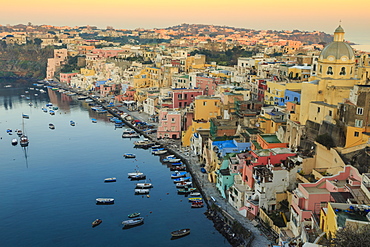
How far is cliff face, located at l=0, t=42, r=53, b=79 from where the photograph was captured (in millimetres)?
61500

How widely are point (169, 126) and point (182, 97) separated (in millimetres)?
3362

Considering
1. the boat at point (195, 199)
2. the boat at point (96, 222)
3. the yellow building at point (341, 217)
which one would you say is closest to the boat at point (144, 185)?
the boat at point (195, 199)

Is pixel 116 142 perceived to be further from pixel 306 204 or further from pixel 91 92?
pixel 91 92

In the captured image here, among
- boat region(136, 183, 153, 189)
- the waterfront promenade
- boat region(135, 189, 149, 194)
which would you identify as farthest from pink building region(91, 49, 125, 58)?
boat region(135, 189, 149, 194)

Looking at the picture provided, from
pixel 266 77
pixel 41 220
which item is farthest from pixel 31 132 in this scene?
pixel 266 77

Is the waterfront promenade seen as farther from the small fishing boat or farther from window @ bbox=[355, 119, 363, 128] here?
window @ bbox=[355, 119, 363, 128]

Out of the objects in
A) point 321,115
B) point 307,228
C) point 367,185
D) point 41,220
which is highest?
point 321,115

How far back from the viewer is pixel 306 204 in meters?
12.3

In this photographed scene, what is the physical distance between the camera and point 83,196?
717 inches

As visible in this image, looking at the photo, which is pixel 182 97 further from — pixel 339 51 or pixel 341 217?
pixel 341 217

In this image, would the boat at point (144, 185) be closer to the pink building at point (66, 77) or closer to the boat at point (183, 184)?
the boat at point (183, 184)

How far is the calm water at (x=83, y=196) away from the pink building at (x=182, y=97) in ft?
14.9

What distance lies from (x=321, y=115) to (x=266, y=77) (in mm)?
10941

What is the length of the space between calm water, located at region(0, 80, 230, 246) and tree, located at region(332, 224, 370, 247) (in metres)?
5.34
